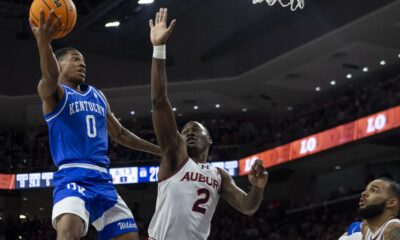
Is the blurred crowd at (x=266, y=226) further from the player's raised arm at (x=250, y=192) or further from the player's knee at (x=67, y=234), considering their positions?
the player's knee at (x=67, y=234)

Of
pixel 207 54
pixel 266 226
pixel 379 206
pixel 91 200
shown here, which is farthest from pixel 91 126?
pixel 207 54

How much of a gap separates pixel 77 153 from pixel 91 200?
379 millimetres

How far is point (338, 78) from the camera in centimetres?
2709

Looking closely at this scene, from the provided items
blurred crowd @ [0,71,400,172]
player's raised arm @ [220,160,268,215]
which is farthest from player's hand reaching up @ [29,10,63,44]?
blurred crowd @ [0,71,400,172]

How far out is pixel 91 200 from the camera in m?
5.50

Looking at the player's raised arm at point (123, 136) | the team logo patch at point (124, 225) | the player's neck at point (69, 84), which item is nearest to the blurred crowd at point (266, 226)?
the player's raised arm at point (123, 136)

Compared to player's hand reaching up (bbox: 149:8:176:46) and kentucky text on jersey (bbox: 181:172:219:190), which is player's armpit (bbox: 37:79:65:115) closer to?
player's hand reaching up (bbox: 149:8:176:46)

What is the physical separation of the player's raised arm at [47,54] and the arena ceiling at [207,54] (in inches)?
736

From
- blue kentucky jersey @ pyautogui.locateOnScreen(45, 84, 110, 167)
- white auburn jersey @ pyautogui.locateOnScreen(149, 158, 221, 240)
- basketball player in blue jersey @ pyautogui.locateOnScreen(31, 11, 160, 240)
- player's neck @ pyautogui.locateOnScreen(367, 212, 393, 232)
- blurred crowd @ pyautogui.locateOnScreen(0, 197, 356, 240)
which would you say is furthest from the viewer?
blurred crowd @ pyautogui.locateOnScreen(0, 197, 356, 240)

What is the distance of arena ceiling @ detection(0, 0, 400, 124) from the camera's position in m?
24.5

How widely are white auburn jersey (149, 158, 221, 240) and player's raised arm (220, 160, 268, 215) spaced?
0.85ft

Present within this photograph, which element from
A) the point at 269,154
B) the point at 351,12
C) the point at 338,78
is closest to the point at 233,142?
the point at 269,154

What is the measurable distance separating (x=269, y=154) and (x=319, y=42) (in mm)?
4369

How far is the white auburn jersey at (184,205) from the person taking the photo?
17.8ft
